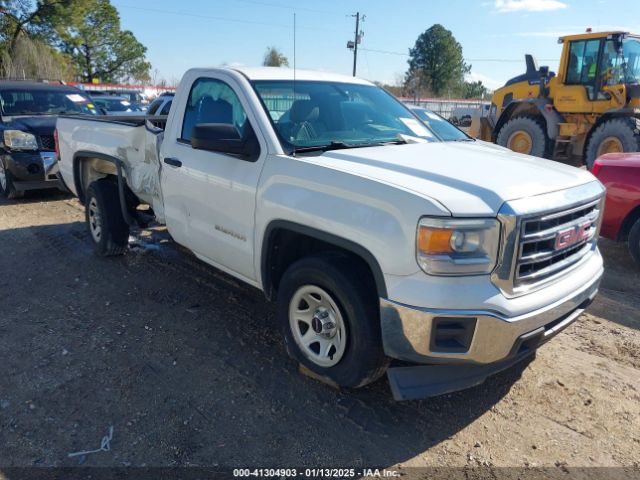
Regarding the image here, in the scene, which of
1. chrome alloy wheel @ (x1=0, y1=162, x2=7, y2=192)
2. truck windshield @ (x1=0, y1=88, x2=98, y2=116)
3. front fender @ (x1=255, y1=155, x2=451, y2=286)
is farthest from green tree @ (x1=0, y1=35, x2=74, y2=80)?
front fender @ (x1=255, y1=155, x2=451, y2=286)

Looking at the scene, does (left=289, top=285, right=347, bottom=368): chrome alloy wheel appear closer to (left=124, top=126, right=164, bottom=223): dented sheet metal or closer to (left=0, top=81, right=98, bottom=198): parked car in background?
(left=124, top=126, right=164, bottom=223): dented sheet metal

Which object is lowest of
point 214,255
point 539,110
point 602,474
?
point 602,474

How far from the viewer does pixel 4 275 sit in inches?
209

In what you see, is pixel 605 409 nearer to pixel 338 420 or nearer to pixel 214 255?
pixel 338 420

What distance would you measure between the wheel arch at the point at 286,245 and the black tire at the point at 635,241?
12.9ft

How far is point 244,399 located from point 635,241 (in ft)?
15.0

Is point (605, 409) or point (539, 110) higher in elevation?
point (539, 110)

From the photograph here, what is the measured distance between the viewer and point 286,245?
11.4 ft

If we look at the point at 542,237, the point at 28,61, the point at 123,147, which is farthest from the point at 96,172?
the point at 28,61

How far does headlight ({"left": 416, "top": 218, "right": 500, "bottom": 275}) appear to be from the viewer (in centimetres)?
252

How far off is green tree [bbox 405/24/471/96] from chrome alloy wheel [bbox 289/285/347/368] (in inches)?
2894

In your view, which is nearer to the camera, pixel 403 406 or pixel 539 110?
pixel 403 406

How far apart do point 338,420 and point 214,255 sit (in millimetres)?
1633

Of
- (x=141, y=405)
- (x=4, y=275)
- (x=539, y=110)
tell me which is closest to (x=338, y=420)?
(x=141, y=405)
